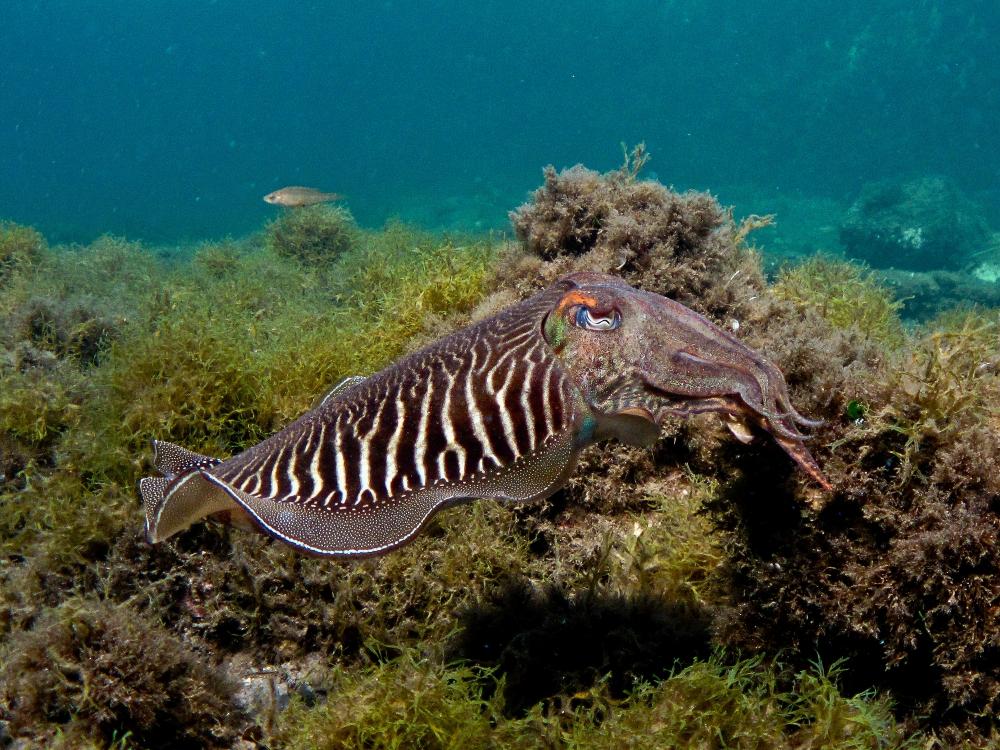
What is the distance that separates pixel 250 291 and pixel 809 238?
36799mm

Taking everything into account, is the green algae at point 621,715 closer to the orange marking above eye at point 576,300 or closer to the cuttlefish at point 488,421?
the cuttlefish at point 488,421

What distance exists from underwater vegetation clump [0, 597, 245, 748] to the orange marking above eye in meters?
3.26

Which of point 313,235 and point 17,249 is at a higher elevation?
point 313,235

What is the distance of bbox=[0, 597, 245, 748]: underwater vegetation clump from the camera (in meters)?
3.60

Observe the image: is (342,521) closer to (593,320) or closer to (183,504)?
(183,504)

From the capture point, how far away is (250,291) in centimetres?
912

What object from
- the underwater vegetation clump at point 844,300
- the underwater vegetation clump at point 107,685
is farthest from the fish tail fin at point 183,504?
the underwater vegetation clump at point 844,300

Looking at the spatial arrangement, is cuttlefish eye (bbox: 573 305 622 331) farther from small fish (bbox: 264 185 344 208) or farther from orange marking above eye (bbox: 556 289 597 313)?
small fish (bbox: 264 185 344 208)

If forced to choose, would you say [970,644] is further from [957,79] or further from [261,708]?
[957,79]

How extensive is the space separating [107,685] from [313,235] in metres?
12.1

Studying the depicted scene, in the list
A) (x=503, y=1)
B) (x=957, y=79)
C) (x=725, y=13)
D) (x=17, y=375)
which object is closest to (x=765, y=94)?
(x=957, y=79)

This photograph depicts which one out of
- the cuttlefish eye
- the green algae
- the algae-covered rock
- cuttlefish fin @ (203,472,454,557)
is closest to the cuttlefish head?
the cuttlefish eye

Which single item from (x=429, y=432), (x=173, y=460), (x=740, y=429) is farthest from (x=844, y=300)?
(x=173, y=460)

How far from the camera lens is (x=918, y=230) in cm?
3166
